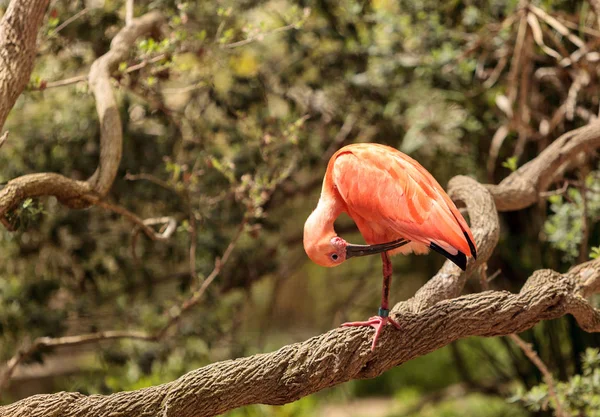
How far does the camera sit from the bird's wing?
2.20 metres

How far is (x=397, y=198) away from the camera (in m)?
2.25

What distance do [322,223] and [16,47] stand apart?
4.50ft

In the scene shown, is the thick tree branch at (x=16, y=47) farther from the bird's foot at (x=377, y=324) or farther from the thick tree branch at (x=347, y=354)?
the bird's foot at (x=377, y=324)

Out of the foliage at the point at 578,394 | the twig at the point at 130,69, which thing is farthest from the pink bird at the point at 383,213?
the foliage at the point at 578,394

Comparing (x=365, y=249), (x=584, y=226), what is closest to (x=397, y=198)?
(x=365, y=249)

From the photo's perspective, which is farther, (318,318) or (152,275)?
(318,318)

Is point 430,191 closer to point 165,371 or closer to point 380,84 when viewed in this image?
point 380,84

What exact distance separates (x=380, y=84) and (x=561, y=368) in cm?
220

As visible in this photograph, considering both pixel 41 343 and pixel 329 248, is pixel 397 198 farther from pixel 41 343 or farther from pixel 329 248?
pixel 41 343

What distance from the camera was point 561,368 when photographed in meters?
4.65

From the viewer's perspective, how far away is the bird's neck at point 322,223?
223cm

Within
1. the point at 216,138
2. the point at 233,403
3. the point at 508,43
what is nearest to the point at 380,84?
the point at 508,43

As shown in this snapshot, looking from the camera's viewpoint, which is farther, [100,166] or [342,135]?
[342,135]

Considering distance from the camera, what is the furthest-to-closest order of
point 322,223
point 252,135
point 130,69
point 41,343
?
1. point 252,135
2. point 41,343
3. point 130,69
4. point 322,223
